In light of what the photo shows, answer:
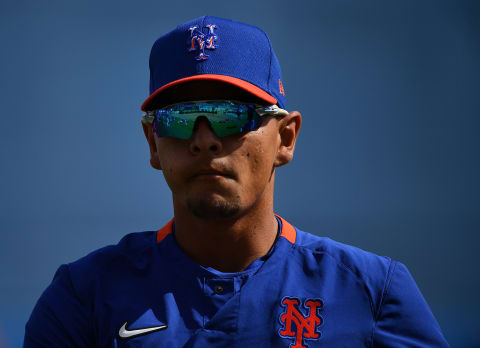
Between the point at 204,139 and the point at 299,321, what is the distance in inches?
27.0

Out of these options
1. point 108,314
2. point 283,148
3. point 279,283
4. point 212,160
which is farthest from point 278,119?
point 108,314

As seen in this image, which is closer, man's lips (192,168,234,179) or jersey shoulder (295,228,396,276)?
man's lips (192,168,234,179)

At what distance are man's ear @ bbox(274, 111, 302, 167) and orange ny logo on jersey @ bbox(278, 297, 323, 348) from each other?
0.52 m

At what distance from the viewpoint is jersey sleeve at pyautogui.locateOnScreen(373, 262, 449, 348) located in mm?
1740

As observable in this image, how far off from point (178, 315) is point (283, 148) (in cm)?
72

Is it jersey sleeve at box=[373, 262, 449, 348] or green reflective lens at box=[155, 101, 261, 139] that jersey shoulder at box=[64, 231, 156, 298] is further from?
jersey sleeve at box=[373, 262, 449, 348]

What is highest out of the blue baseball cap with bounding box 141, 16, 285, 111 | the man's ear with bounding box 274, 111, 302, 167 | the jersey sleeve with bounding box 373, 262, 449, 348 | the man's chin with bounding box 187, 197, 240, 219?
the blue baseball cap with bounding box 141, 16, 285, 111

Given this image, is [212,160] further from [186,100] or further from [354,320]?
[354,320]

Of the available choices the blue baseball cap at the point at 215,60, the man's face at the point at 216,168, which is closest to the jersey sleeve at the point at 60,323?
the man's face at the point at 216,168

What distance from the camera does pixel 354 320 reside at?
1.75m

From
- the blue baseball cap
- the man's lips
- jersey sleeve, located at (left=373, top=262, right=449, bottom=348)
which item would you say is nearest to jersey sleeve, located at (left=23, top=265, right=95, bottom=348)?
the man's lips

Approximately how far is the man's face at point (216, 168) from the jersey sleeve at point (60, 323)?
1.66 feet

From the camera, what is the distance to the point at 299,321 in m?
1.76

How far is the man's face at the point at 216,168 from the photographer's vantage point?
5.67 feet
